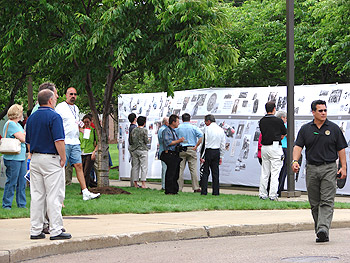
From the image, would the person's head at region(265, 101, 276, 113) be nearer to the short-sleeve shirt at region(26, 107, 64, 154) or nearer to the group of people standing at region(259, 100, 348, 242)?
the group of people standing at region(259, 100, 348, 242)

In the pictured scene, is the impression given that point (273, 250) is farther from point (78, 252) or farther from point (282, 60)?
point (282, 60)

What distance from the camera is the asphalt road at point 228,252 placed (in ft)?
27.1

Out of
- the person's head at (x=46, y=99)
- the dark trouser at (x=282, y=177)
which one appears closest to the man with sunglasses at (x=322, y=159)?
the person's head at (x=46, y=99)

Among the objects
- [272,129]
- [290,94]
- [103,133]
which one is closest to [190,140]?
[103,133]

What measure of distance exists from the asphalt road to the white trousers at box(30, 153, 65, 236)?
0.58 meters

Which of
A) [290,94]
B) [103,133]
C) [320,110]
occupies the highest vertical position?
[290,94]

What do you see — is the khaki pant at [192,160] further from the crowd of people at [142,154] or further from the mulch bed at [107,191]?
the mulch bed at [107,191]

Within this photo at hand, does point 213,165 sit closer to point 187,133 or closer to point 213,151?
point 213,151

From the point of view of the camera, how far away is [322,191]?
32.2 feet

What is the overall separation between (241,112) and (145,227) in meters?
9.46

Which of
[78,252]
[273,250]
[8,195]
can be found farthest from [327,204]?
[8,195]

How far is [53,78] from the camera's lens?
1923 cm

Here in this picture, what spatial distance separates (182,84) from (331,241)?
2042 centimetres

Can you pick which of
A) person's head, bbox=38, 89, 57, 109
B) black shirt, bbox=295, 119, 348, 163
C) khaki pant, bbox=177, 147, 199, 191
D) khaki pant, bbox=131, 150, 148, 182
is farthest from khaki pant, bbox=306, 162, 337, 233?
khaki pant, bbox=131, 150, 148, 182
